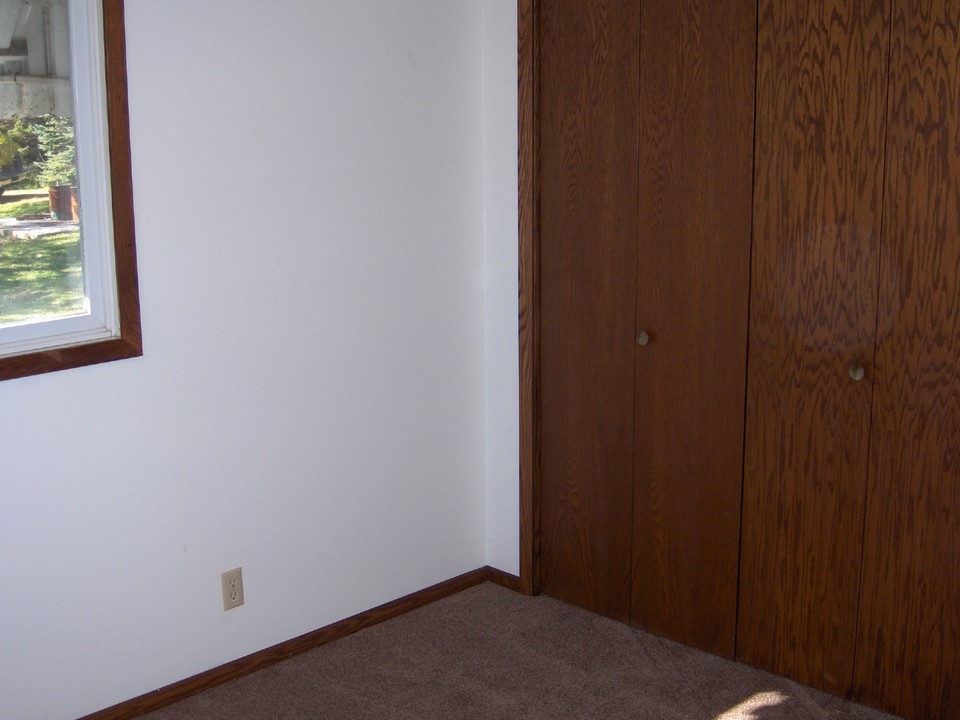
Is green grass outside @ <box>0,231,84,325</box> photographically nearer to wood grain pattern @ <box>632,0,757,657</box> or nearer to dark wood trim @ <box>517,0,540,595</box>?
dark wood trim @ <box>517,0,540,595</box>

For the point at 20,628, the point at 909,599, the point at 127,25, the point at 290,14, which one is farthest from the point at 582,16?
the point at 20,628

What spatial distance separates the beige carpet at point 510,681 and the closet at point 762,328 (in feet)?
0.34

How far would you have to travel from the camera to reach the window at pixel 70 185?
7.12 ft

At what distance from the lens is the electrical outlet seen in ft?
8.66

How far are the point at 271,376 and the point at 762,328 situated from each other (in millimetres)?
1242

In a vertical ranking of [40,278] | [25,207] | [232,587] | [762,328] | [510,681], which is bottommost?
[510,681]

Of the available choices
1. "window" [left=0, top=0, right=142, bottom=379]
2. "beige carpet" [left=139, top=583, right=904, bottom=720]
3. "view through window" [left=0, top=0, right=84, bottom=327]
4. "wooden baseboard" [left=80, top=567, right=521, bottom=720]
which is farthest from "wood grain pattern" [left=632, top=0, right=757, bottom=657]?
"view through window" [left=0, top=0, right=84, bottom=327]

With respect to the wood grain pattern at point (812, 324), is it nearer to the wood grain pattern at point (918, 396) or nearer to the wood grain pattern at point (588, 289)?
the wood grain pattern at point (918, 396)

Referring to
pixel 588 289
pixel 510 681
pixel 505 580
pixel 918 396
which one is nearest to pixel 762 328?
pixel 918 396

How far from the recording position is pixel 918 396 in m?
2.31

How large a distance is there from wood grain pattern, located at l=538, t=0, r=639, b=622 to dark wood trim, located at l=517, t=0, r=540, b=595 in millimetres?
24

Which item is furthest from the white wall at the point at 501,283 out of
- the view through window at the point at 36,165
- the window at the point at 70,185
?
the view through window at the point at 36,165

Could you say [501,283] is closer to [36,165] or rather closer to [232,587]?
[232,587]

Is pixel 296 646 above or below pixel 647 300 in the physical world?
below
